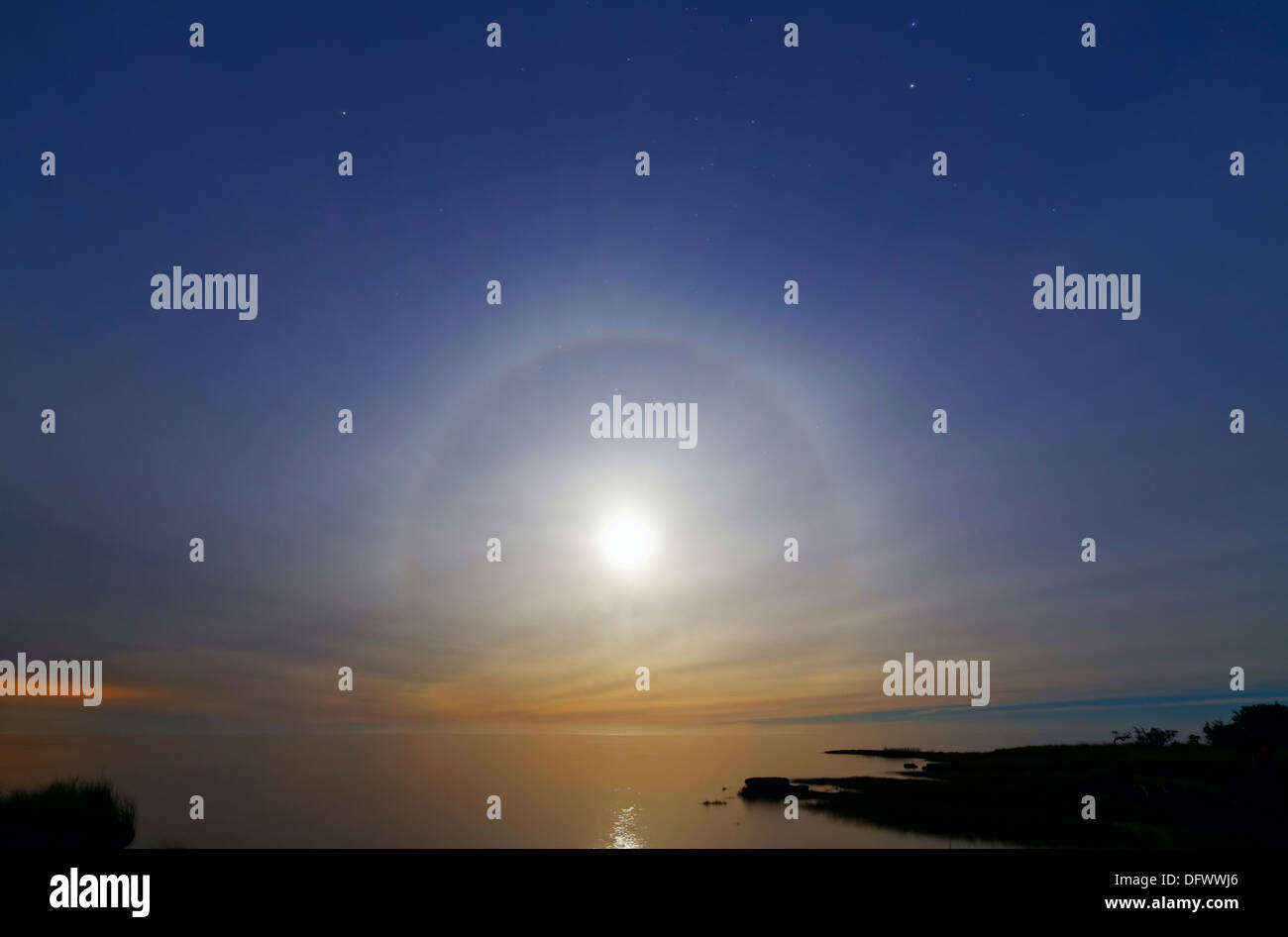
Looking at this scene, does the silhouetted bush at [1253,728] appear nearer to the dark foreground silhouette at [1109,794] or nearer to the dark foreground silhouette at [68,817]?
the dark foreground silhouette at [1109,794]

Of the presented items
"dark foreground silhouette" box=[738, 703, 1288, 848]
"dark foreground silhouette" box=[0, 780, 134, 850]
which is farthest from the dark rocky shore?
"dark foreground silhouette" box=[0, 780, 134, 850]

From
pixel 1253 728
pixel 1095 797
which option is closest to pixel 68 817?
pixel 1095 797

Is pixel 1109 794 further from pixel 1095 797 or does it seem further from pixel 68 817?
pixel 68 817

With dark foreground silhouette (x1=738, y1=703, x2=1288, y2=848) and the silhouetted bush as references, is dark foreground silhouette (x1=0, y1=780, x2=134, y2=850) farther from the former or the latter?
the silhouetted bush
